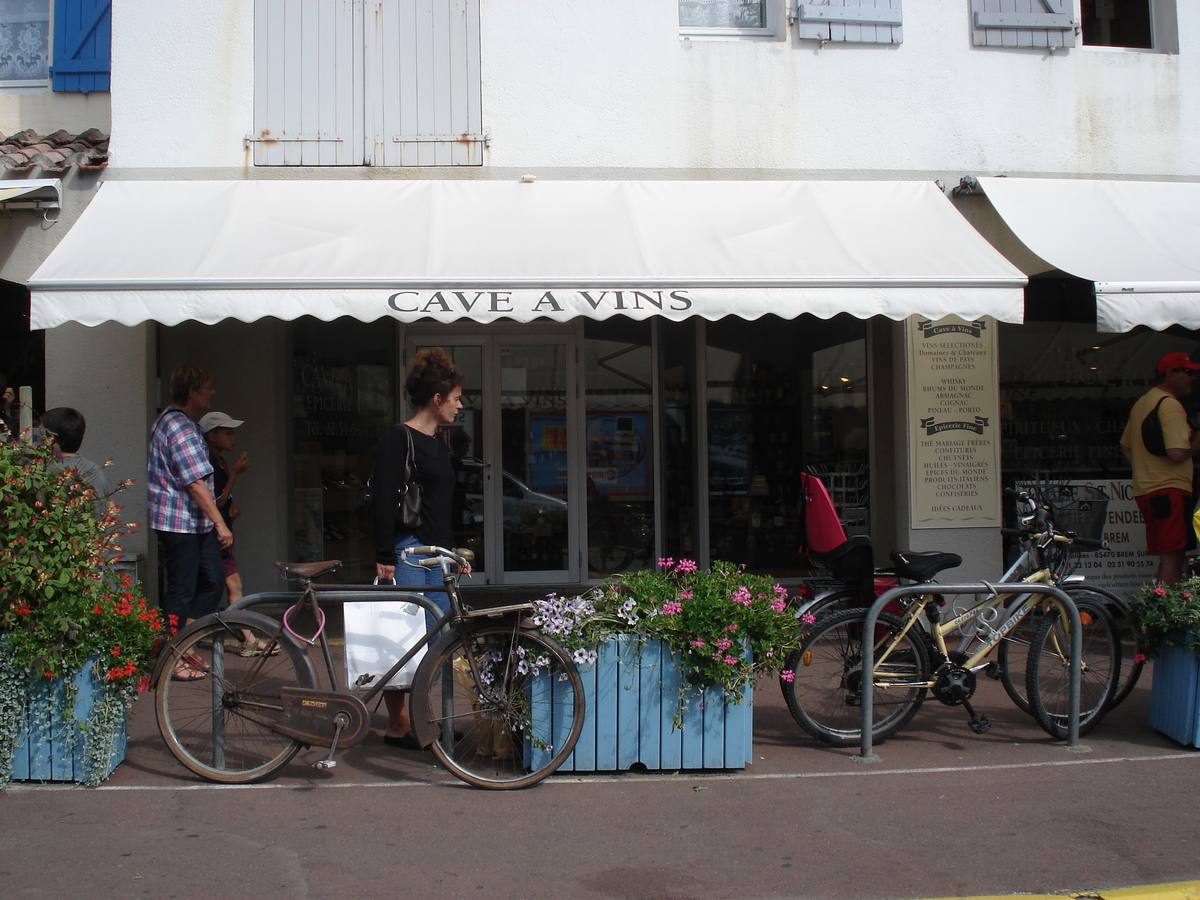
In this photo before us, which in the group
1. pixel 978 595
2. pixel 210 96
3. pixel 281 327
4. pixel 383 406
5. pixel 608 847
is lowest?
pixel 608 847

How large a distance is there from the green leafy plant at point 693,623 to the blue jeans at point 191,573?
97.5 inches

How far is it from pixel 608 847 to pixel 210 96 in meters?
5.67

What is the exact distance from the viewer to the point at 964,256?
589 cm

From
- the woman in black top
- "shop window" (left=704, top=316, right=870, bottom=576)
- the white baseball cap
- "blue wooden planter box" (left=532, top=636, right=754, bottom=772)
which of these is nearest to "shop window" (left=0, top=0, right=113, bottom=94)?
the white baseball cap

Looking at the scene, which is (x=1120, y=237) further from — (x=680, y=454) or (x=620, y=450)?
(x=620, y=450)

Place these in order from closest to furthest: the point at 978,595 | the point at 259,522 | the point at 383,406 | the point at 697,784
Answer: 1. the point at 697,784
2. the point at 978,595
3. the point at 259,522
4. the point at 383,406

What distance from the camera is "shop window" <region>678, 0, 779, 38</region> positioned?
22.9 ft

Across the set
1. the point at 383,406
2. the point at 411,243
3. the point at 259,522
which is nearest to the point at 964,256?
the point at 411,243

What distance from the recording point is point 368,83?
6695 millimetres

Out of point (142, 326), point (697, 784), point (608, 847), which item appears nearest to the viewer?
point (608, 847)

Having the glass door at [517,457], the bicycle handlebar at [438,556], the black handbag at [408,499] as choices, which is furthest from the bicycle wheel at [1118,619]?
the glass door at [517,457]

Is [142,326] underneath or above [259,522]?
above

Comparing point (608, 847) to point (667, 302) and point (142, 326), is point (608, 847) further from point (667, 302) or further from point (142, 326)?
point (142, 326)

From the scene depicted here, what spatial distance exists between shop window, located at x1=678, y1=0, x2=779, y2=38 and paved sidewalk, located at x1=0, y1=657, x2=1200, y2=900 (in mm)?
5079
